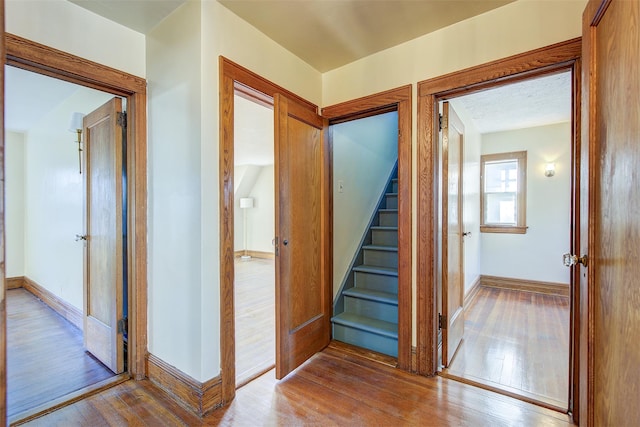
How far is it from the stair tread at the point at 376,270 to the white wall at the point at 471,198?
1.10 metres

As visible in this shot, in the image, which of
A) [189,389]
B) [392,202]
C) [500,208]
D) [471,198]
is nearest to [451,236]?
[392,202]

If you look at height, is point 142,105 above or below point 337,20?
below

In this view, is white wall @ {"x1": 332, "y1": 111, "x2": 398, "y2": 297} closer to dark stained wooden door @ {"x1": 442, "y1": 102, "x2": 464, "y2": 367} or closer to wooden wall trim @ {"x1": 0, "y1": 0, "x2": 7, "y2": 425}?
dark stained wooden door @ {"x1": 442, "y1": 102, "x2": 464, "y2": 367}

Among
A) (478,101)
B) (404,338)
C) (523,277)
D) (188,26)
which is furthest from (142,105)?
(523,277)

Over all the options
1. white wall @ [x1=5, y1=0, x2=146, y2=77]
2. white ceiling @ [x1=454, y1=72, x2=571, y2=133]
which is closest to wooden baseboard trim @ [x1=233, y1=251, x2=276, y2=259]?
white ceiling @ [x1=454, y1=72, x2=571, y2=133]

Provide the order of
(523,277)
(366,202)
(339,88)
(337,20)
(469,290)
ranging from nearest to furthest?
(337,20) < (339,88) < (366,202) < (469,290) < (523,277)

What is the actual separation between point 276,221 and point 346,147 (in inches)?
58.4

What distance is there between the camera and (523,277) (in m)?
4.49

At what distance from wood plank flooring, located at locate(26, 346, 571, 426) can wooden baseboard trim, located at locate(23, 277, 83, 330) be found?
1.59m

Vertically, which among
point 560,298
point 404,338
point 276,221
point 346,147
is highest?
point 346,147

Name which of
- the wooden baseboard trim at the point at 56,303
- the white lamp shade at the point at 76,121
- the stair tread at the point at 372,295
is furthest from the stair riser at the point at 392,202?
the wooden baseboard trim at the point at 56,303

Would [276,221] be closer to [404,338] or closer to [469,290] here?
[404,338]

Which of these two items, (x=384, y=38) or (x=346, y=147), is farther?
(x=346, y=147)

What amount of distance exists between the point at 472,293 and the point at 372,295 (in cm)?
225
